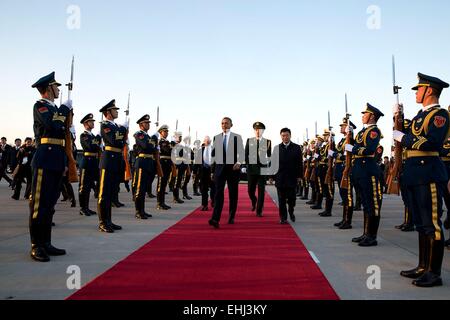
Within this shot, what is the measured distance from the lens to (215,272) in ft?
12.7

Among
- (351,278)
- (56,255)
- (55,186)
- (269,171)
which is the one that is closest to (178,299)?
(351,278)

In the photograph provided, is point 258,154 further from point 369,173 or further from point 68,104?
point 68,104

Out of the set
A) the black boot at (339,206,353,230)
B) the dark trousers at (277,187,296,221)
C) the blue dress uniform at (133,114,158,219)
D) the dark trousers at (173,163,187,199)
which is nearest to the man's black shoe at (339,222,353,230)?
the black boot at (339,206,353,230)

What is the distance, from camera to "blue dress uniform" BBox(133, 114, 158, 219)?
8.20 m

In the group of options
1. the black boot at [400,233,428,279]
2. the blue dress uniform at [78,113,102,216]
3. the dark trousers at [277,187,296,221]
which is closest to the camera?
the black boot at [400,233,428,279]

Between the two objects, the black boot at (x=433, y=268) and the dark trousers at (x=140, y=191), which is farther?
the dark trousers at (x=140, y=191)

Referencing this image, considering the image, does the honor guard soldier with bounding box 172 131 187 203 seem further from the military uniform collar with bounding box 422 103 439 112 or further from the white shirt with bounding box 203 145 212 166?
the military uniform collar with bounding box 422 103 439 112

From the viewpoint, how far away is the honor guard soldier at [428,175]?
3.65 meters

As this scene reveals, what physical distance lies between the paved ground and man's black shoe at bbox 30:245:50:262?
0.26 ft

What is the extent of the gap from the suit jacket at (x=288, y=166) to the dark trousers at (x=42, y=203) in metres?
5.08

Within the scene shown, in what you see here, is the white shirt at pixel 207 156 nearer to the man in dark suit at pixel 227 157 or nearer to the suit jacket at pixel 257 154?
the suit jacket at pixel 257 154

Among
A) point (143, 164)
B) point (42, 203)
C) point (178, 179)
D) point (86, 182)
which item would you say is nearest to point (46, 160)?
point (42, 203)

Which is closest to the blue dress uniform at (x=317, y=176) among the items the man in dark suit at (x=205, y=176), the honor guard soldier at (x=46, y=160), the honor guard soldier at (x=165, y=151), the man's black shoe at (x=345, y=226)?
the man in dark suit at (x=205, y=176)
